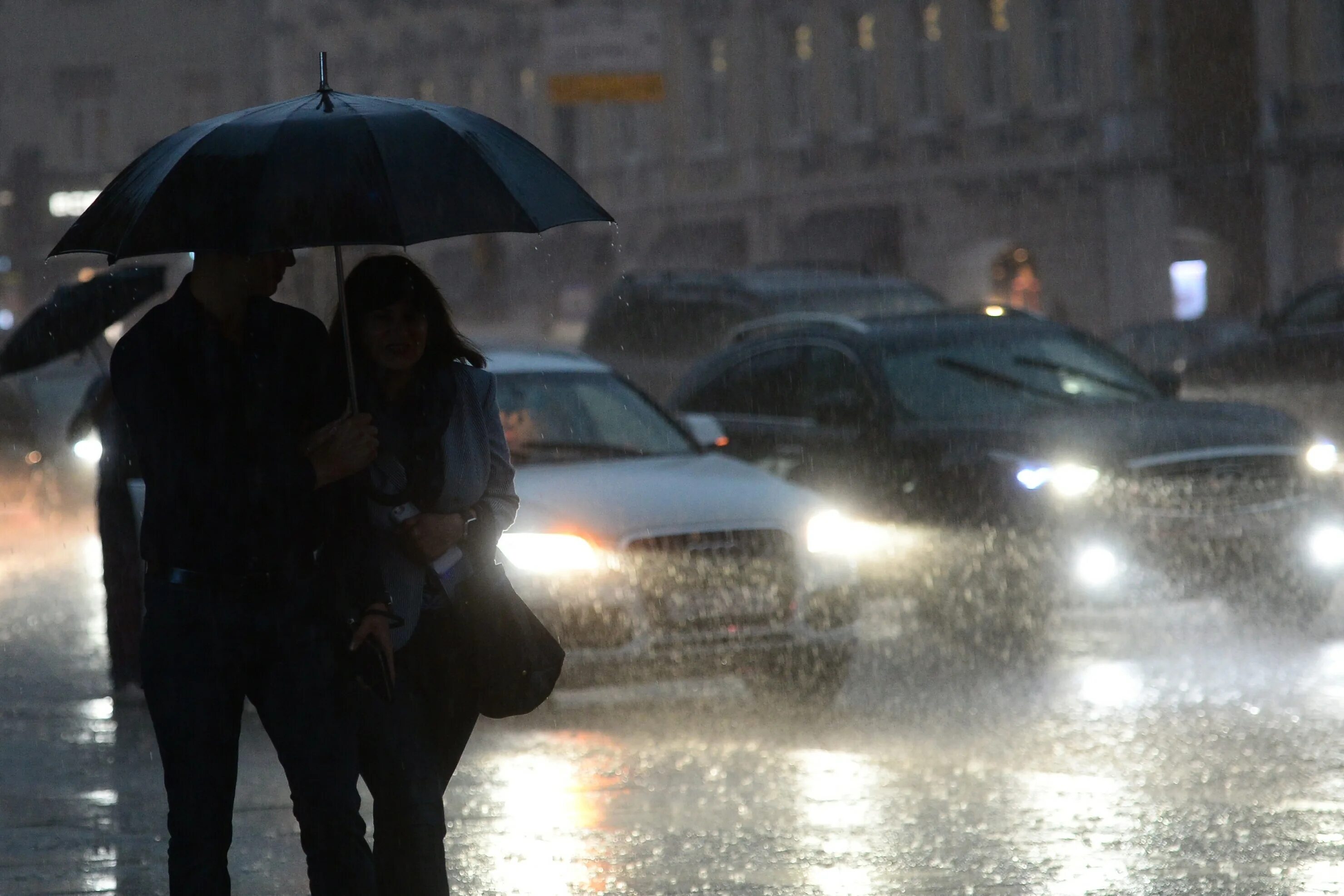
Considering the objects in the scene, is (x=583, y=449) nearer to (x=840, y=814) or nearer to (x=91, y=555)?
(x=840, y=814)

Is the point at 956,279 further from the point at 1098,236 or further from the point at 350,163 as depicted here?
the point at 350,163

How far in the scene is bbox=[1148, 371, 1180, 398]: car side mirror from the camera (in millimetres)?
11320

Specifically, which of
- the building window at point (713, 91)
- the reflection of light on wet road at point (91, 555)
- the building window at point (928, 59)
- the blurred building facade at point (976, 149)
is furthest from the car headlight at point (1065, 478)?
the building window at point (713, 91)

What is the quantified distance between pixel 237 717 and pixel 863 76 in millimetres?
37806

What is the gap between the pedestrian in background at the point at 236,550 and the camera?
13.9ft

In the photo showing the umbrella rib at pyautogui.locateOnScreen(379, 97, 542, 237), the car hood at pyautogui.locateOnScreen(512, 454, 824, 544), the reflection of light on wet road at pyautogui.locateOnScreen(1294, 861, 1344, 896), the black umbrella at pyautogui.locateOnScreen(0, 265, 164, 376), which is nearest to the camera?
the umbrella rib at pyautogui.locateOnScreen(379, 97, 542, 237)

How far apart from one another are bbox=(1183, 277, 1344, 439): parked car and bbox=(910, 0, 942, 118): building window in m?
17.6

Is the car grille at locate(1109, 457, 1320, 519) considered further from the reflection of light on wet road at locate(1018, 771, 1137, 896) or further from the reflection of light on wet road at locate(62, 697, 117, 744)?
the reflection of light on wet road at locate(62, 697, 117, 744)

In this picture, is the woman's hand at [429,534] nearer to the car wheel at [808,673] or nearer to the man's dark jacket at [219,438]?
the man's dark jacket at [219,438]

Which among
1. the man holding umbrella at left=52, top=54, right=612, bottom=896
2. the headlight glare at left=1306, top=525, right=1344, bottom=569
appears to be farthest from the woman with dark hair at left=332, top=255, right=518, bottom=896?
the headlight glare at left=1306, top=525, right=1344, bottom=569

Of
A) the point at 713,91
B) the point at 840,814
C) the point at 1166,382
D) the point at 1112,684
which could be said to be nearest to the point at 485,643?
the point at 840,814

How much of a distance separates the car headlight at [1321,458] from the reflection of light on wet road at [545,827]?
410 centimetres

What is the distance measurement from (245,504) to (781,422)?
24.1ft

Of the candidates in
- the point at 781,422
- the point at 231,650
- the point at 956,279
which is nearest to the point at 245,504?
the point at 231,650
